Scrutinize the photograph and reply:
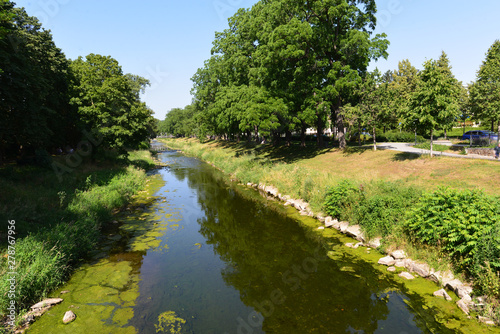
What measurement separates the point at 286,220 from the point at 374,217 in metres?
5.54

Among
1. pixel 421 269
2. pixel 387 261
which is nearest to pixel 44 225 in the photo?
pixel 387 261

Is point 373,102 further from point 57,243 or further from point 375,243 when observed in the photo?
point 57,243

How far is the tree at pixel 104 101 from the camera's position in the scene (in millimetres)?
27547

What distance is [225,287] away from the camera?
9.91 m

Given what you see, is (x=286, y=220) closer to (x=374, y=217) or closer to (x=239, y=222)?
(x=239, y=222)

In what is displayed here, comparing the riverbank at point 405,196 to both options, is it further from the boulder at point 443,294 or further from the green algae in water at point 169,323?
the green algae in water at point 169,323

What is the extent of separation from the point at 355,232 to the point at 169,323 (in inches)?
386

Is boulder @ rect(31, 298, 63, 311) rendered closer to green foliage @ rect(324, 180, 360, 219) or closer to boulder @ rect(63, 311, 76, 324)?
boulder @ rect(63, 311, 76, 324)

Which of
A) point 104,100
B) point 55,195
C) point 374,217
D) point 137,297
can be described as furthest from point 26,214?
point 104,100

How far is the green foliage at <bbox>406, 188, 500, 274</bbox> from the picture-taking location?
8.32 meters

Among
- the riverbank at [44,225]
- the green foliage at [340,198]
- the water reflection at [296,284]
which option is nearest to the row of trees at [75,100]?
the riverbank at [44,225]

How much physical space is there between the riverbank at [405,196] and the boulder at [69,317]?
1216 cm

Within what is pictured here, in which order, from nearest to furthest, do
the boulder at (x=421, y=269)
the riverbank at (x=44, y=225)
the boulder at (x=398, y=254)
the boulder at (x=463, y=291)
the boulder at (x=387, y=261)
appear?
the boulder at (x=463, y=291) → the riverbank at (x=44, y=225) → the boulder at (x=421, y=269) → the boulder at (x=387, y=261) → the boulder at (x=398, y=254)

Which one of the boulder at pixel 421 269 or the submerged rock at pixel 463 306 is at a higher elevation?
the boulder at pixel 421 269
